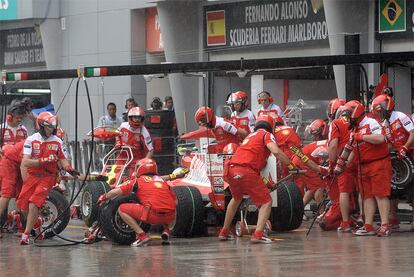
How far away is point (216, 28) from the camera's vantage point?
25.4 meters

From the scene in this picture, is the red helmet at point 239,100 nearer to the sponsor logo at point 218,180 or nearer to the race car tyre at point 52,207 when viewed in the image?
the sponsor logo at point 218,180

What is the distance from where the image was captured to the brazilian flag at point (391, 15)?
70.2 feet

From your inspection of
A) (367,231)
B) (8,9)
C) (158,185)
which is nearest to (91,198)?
(158,185)

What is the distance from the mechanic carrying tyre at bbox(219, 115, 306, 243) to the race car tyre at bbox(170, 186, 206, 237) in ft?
2.22

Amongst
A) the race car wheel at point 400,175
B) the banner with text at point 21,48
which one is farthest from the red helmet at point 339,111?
the banner with text at point 21,48

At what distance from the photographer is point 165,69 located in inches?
606

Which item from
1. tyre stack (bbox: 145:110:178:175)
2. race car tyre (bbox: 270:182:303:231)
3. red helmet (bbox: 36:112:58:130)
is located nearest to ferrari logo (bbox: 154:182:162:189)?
red helmet (bbox: 36:112:58:130)

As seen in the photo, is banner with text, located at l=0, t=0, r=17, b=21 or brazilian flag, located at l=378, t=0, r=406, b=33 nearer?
brazilian flag, located at l=378, t=0, r=406, b=33

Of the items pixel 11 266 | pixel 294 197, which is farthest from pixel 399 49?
pixel 11 266

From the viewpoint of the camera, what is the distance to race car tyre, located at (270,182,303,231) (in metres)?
15.3

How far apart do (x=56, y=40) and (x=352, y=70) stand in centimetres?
1472

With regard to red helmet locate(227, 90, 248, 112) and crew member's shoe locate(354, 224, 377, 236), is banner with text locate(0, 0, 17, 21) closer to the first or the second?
red helmet locate(227, 90, 248, 112)

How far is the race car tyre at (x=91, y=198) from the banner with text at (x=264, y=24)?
8031 mm

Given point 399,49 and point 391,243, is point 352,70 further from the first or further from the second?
point 399,49
